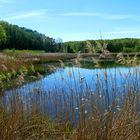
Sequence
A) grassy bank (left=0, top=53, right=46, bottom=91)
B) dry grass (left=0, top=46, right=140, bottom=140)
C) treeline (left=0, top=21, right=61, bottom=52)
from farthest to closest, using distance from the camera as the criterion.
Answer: treeline (left=0, top=21, right=61, bottom=52)
grassy bank (left=0, top=53, right=46, bottom=91)
dry grass (left=0, top=46, right=140, bottom=140)

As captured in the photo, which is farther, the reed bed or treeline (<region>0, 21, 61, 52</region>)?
treeline (<region>0, 21, 61, 52</region>)

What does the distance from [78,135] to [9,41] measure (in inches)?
3226

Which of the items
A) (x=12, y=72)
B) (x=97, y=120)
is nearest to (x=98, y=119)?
(x=97, y=120)

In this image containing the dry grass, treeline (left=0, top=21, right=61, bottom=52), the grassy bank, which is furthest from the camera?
treeline (left=0, top=21, right=61, bottom=52)

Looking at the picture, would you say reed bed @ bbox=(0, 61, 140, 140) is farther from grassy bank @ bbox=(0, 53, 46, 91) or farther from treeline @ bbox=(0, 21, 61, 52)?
treeline @ bbox=(0, 21, 61, 52)

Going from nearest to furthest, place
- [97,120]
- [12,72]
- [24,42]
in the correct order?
1. [97,120]
2. [12,72]
3. [24,42]

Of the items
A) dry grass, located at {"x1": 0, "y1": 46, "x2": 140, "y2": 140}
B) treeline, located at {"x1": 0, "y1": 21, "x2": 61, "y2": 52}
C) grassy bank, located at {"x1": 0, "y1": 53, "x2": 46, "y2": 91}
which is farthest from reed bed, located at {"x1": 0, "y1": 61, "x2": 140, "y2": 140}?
treeline, located at {"x1": 0, "y1": 21, "x2": 61, "y2": 52}

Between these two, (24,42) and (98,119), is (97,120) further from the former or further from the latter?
(24,42)

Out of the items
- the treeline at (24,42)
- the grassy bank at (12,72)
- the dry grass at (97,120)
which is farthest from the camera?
the treeline at (24,42)

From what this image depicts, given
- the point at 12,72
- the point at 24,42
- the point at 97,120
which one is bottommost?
the point at 24,42

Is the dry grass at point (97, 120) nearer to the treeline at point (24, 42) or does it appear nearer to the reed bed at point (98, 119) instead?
the reed bed at point (98, 119)

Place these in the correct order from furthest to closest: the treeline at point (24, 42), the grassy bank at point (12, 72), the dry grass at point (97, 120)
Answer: the treeline at point (24, 42)
the grassy bank at point (12, 72)
the dry grass at point (97, 120)

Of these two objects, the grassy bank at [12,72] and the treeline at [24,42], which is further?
the treeline at [24,42]

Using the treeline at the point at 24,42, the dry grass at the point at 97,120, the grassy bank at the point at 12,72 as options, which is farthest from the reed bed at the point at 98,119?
the treeline at the point at 24,42
